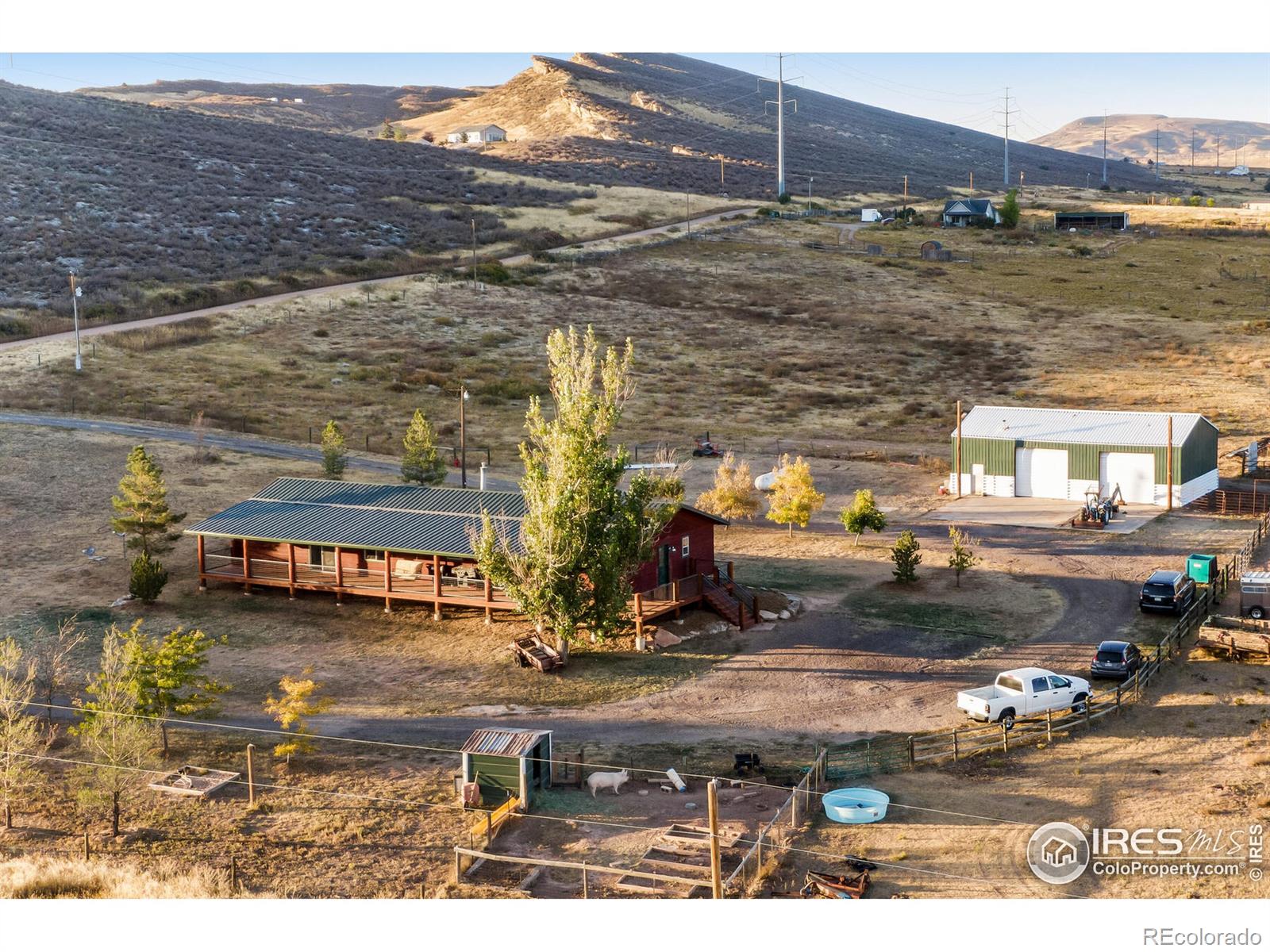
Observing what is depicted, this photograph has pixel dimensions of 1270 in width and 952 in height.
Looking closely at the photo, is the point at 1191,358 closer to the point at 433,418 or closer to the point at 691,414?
the point at 691,414

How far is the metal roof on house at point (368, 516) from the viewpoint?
1672 inches

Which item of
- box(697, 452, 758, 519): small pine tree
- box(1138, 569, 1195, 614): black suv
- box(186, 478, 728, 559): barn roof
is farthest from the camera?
box(697, 452, 758, 519): small pine tree

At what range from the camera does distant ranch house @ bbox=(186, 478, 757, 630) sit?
4188 cm

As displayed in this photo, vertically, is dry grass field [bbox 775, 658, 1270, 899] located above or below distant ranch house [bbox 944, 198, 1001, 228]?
below

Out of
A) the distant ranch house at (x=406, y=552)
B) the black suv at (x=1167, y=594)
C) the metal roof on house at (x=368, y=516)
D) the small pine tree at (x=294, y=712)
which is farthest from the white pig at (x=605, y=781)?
the black suv at (x=1167, y=594)

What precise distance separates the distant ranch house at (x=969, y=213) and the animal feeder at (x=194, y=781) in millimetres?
129106

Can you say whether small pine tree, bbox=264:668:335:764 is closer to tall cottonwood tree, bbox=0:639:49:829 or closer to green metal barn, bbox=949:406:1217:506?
tall cottonwood tree, bbox=0:639:49:829

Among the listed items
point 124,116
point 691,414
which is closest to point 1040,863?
point 691,414

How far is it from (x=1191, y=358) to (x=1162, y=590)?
53.7 meters

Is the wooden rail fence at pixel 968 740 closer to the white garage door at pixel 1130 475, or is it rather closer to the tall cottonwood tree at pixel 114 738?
the tall cottonwood tree at pixel 114 738

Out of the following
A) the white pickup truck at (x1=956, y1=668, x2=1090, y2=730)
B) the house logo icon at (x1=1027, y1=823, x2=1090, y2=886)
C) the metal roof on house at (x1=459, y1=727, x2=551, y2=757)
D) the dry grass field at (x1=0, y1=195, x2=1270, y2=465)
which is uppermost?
the dry grass field at (x1=0, y1=195, x2=1270, y2=465)

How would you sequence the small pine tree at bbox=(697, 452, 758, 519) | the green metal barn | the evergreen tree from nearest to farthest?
the evergreen tree → the small pine tree at bbox=(697, 452, 758, 519) → the green metal barn

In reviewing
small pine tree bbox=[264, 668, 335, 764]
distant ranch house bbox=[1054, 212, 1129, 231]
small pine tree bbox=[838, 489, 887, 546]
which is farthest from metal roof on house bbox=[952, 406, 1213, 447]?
distant ranch house bbox=[1054, 212, 1129, 231]

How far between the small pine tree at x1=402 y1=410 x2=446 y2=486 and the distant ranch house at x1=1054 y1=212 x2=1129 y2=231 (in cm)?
10940
